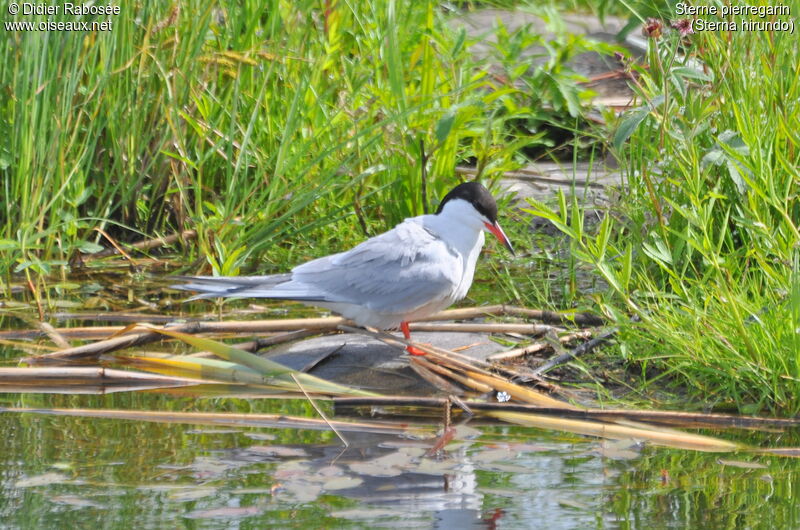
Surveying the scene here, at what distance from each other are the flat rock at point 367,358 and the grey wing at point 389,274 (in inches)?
6.4

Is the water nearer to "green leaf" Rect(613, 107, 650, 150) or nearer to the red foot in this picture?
the red foot

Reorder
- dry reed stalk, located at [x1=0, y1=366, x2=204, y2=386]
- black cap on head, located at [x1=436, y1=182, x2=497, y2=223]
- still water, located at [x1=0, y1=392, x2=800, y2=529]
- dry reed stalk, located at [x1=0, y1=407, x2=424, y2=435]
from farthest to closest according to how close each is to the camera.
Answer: black cap on head, located at [x1=436, y1=182, x2=497, y2=223] → dry reed stalk, located at [x1=0, y1=366, x2=204, y2=386] → dry reed stalk, located at [x1=0, y1=407, x2=424, y2=435] → still water, located at [x1=0, y1=392, x2=800, y2=529]

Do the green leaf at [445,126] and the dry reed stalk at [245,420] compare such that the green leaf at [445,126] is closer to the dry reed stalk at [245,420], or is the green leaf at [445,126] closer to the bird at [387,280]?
the bird at [387,280]

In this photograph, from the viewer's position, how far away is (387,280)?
11.7 ft

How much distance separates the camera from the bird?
3557 mm

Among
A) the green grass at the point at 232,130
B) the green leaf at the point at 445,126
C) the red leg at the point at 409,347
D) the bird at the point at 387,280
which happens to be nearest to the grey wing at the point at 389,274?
the bird at the point at 387,280

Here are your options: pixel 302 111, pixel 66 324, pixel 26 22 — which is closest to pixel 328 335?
pixel 66 324

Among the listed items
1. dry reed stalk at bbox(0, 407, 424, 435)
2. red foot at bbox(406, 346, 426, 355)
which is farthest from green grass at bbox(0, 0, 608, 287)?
dry reed stalk at bbox(0, 407, 424, 435)

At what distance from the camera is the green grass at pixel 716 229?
3131 millimetres

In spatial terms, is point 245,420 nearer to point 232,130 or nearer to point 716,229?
point 232,130

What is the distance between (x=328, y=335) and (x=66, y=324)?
0.93m

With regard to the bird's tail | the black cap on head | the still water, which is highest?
the black cap on head

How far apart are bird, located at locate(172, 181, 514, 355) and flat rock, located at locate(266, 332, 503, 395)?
3.2 inches

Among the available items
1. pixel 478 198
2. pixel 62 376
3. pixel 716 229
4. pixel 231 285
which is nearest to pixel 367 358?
pixel 231 285
